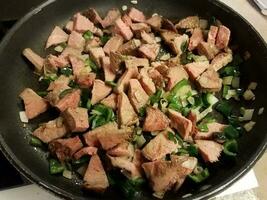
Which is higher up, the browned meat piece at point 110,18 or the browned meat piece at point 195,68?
the browned meat piece at point 110,18

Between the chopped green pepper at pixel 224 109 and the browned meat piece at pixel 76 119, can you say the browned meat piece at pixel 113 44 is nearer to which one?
the browned meat piece at pixel 76 119

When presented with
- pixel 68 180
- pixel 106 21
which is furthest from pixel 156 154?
pixel 106 21

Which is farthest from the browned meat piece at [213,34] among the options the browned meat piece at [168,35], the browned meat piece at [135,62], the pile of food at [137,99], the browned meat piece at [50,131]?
the browned meat piece at [50,131]

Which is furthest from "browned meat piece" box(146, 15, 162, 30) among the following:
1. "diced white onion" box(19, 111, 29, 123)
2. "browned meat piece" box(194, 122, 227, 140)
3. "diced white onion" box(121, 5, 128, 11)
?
"diced white onion" box(19, 111, 29, 123)

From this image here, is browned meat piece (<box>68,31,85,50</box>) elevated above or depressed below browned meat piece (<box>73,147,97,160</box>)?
above

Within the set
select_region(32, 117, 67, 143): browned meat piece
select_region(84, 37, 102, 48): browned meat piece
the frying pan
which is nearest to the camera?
the frying pan

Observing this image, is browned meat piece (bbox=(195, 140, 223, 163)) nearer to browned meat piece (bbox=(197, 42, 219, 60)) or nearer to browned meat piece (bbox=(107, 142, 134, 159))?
browned meat piece (bbox=(107, 142, 134, 159))

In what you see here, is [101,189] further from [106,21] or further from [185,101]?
[106,21]
